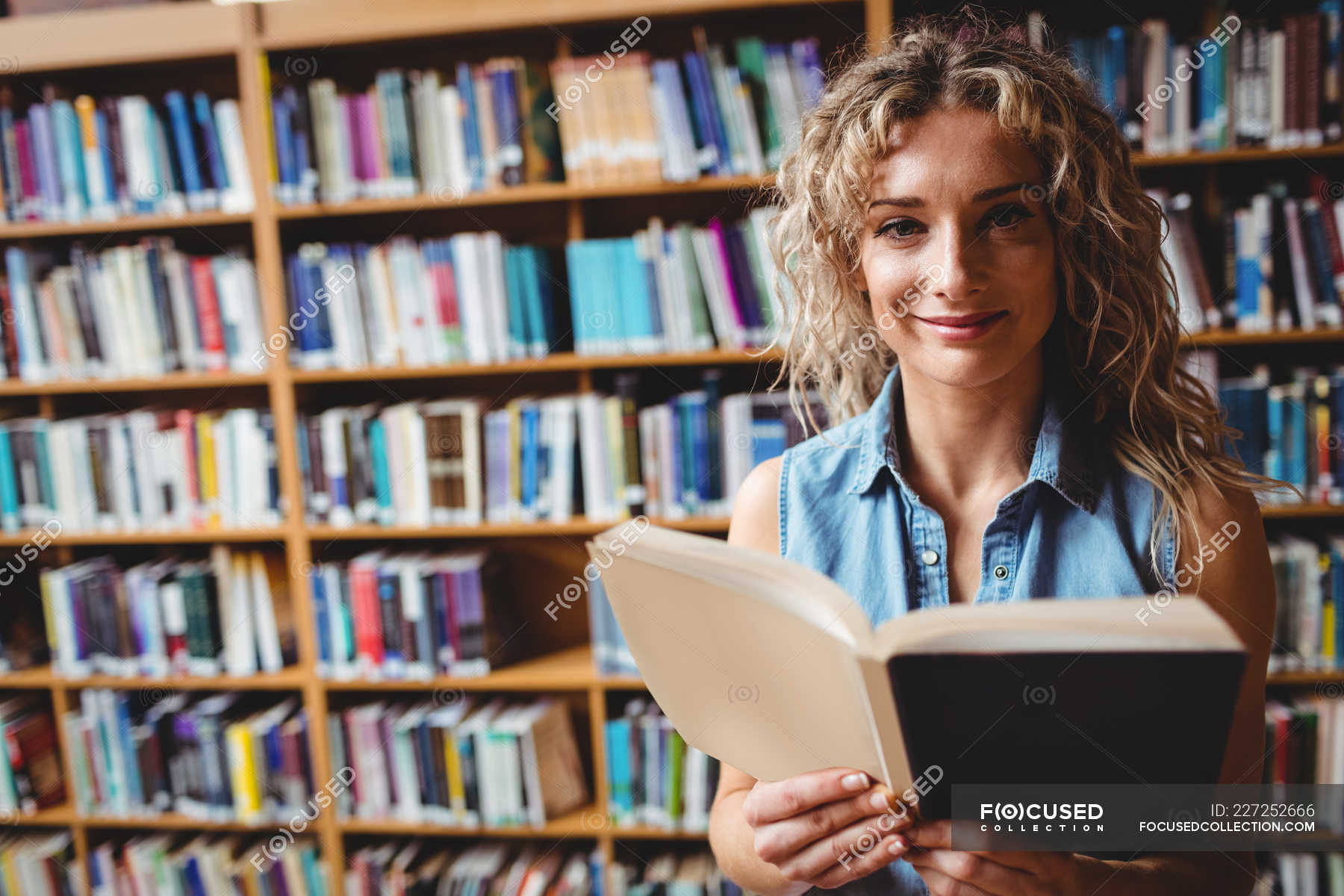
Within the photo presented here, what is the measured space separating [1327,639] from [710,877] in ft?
4.69

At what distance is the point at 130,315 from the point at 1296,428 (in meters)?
2.63

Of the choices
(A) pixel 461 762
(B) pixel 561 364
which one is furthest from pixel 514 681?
(B) pixel 561 364

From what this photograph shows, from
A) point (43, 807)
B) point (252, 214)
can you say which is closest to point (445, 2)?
point (252, 214)

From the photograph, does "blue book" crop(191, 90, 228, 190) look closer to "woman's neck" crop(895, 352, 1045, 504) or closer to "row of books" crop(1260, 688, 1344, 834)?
"woman's neck" crop(895, 352, 1045, 504)

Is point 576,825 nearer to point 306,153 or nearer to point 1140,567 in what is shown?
point 1140,567

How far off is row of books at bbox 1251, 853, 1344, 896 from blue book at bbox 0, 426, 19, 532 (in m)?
3.01

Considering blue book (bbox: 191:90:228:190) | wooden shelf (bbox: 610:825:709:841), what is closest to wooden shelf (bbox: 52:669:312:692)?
wooden shelf (bbox: 610:825:709:841)

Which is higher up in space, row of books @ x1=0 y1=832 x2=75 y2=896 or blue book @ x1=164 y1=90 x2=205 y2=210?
blue book @ x1=164 y1=90 x2=205 y2=210

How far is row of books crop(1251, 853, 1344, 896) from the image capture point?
6.01 feet

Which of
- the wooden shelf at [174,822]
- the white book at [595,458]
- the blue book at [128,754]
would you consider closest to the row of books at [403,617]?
the white book at [595,458]

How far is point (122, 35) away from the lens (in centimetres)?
199

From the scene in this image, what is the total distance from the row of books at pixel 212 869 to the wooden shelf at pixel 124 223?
1.54 metres

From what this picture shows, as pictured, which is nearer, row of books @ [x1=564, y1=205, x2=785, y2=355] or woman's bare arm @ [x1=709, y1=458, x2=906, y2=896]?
woman's bare arm @ [x1=709, y1=458, x2=906, y2=896]

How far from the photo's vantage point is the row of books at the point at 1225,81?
1690mm
